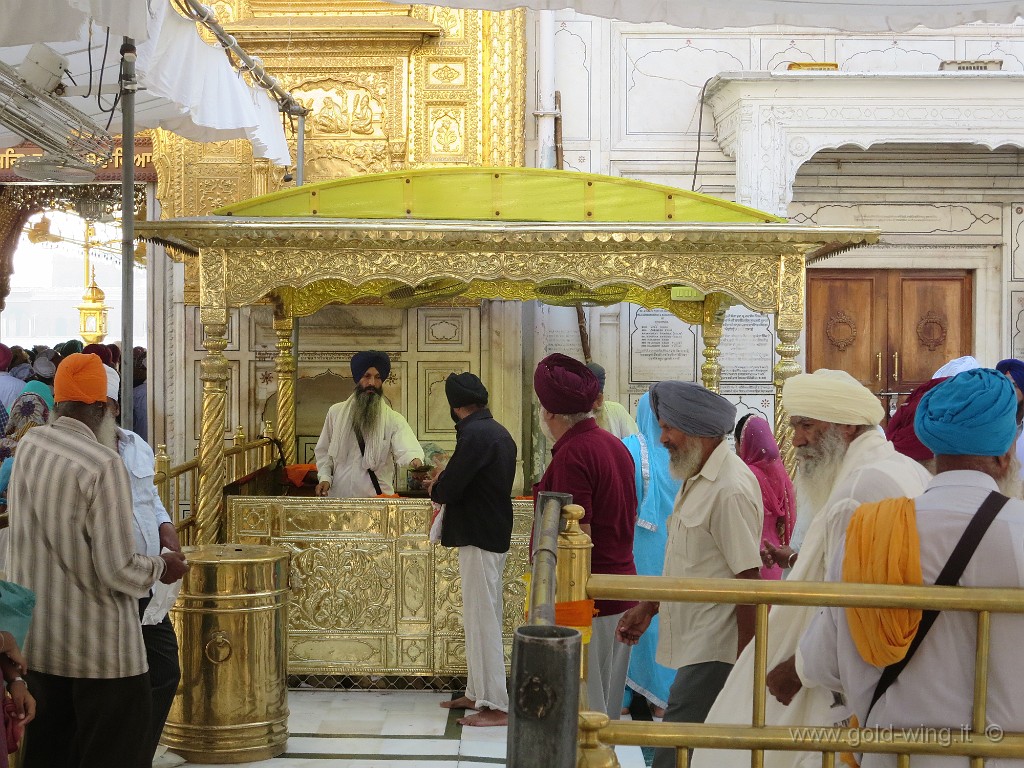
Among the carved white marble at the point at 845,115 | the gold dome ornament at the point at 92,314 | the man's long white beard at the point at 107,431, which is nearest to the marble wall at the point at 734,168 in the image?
the carved white marble at the point at 845,115

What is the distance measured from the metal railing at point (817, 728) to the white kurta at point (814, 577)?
39 centimetres

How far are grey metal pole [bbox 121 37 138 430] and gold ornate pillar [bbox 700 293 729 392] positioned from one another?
4.72 meters

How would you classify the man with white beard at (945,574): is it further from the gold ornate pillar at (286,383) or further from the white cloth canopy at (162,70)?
the gold ornate pillar at (286,383)

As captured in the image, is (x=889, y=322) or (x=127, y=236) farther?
(x=889, y=322)

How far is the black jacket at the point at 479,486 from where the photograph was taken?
17.6 ft

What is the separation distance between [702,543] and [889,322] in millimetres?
6789

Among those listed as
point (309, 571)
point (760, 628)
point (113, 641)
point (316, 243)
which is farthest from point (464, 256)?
point (760, 628)

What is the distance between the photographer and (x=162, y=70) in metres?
5.26

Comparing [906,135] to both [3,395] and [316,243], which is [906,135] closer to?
[316,243]

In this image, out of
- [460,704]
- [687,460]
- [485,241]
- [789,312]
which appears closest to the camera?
[687,460]

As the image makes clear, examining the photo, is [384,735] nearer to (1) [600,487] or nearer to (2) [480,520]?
(2) [480,520]

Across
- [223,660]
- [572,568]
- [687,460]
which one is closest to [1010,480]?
[572,568]

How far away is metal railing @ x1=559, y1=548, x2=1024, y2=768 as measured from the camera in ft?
6.63

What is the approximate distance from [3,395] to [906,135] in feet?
23.0
